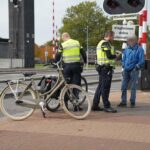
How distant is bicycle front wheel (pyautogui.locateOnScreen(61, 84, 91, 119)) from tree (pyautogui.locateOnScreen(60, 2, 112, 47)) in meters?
70.4

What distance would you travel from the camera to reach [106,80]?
10.6 metres

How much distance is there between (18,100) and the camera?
951cm

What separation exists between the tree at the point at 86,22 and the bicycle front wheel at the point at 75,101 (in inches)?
2770

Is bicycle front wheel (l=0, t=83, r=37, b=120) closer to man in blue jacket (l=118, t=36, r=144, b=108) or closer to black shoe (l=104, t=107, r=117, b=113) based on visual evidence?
black shoe (l=104, t=107, r=117, b=113)

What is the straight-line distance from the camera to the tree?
80688mm

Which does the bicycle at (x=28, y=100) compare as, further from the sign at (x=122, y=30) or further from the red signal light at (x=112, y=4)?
the sign at (x=122, y=30)

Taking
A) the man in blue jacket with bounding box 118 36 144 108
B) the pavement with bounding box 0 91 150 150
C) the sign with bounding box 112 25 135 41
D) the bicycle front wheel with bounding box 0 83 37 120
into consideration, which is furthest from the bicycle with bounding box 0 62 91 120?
the sign with bounding box 112 25 135 41

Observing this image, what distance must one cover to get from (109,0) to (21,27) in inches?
1377

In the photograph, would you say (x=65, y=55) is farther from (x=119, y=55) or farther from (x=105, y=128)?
(x=105, y=128)

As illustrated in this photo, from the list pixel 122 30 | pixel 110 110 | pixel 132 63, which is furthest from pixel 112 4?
pixel 110 110

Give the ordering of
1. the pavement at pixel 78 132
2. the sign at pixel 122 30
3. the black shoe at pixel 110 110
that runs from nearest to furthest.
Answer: the pavement at pixel 78 132 < the black shoe at pixel 110 110 < the sign at pixel 122 30

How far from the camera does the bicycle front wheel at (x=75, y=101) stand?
31.1ft

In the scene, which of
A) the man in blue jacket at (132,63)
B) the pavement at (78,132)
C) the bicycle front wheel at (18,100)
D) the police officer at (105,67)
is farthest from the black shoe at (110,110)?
the bicycle front wheel at (18,100)

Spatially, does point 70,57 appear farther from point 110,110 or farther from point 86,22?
point 86,22
